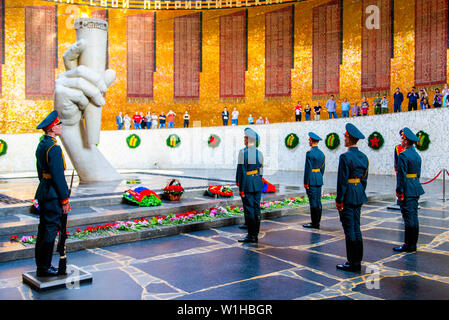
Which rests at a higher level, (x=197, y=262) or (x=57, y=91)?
(x=57, y=91)

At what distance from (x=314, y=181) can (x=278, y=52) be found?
52.6ft

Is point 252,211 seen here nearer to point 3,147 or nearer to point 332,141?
point 332,141

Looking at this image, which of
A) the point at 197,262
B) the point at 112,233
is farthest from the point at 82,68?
the point at 197,262

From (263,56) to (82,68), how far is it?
13.9 m

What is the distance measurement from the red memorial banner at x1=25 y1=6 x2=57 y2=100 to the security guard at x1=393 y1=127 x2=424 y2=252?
19137mm

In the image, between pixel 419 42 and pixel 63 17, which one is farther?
pixel 63 17

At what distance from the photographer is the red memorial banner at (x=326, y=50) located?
64.1 feet

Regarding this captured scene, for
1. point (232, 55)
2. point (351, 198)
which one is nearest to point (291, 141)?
point (232, 55)

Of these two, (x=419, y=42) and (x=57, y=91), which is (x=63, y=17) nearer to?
(x=57, y=91)

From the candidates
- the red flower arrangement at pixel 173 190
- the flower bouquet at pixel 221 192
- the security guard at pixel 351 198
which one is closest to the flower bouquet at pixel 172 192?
the red flower arrangement at pixel 173 190

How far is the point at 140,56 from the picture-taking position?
70.5ft

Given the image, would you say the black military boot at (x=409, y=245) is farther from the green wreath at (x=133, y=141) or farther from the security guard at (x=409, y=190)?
the green wreath at (x=133, y=141)

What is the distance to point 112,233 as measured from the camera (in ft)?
16.7
